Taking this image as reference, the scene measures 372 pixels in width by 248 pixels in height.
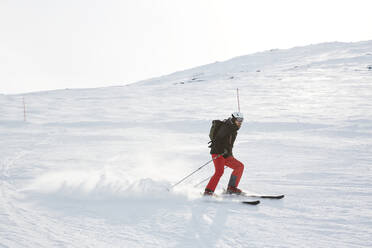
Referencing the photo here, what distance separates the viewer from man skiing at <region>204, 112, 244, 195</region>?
6184mm

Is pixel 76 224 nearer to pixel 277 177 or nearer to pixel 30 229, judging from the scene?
pixel 30 229

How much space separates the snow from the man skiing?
0.44 metres

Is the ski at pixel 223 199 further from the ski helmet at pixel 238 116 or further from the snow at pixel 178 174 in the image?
the ski helmet at pixel 238 116

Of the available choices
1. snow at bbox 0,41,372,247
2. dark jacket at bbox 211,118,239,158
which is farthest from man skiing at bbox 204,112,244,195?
snow at bbox 0,41,372,247

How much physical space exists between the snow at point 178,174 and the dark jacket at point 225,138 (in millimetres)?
930

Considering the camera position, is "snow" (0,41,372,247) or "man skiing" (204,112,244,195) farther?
"man skiing" (204,112,244,195)

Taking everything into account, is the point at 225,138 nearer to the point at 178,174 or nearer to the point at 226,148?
the point at 226,148

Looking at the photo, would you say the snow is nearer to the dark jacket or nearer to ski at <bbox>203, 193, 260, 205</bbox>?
ski at <bbox>203, 193, 260, 205</bbox>

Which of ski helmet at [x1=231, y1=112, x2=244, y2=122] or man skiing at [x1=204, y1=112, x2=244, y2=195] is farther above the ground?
ski helmet at [x1=231, y1=112, x2=244, y2=122]

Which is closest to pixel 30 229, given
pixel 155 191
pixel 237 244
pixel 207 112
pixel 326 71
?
pixel 155 191

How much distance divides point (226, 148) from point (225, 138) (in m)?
0.18

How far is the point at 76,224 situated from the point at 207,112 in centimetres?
1457

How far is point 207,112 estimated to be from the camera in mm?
19141

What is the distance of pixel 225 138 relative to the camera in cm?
632
